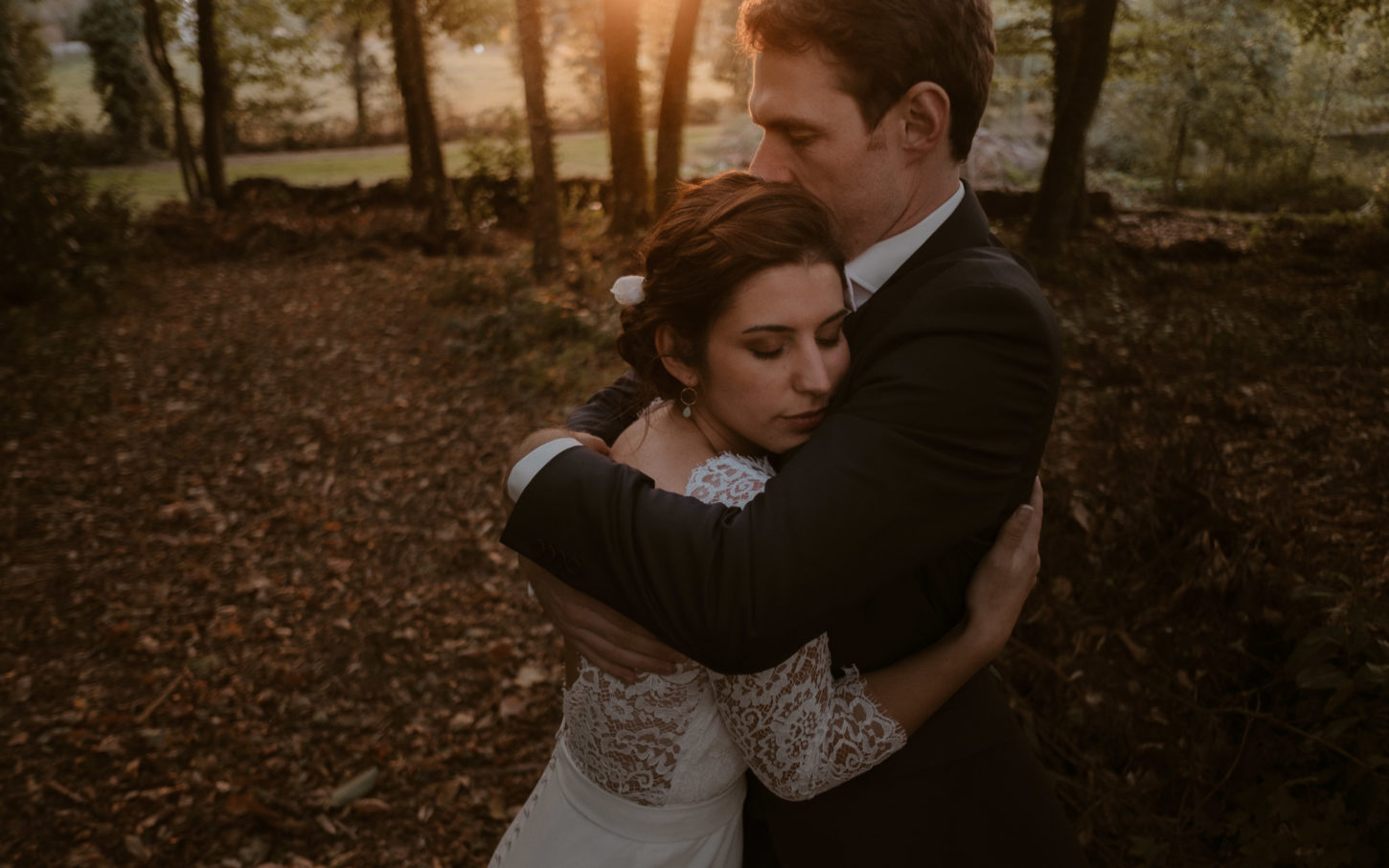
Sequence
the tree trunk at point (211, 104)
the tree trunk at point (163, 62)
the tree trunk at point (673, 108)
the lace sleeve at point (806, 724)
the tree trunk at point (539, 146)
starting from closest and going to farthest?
the lace sleeve at point (806, 724) < the tree trunk at point (539, 146) < the tree trunk at point (673, 108) < the tree trunk at point (163, 62) < the tree trunk at point (211, 104)

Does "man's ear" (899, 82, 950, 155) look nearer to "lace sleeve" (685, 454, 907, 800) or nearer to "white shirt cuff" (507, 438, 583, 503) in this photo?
"lace sleeve" (685, 454, 907, 800)

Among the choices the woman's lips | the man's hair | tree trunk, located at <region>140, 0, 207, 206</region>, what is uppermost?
tree trunk, located at <region>140, 0, 207, 206</region>

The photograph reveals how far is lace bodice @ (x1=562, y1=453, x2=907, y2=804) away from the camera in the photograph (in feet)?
5.10

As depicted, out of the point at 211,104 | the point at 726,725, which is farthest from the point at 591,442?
the point at 211,104

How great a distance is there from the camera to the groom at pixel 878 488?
4.50 feet

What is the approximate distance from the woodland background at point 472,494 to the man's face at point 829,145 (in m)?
2.45

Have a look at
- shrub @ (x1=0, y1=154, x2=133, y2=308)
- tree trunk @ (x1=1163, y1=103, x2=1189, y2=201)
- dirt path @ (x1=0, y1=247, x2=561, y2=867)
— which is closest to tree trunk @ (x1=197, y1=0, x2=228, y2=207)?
shrub @ (x1=0, y1=154, x2=133, y2=308)

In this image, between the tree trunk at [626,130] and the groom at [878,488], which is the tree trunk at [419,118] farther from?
the groom at [878,488]

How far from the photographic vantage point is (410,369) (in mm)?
9117

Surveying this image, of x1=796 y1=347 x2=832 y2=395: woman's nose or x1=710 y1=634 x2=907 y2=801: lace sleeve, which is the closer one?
x1=710 y1=634 x2=907 y2=801: lace sleeve

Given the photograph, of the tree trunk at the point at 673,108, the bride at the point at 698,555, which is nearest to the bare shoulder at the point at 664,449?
the bride at the point at 698,555

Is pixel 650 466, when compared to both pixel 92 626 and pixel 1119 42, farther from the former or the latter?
pixel 1119 42

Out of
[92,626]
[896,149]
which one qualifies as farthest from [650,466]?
[92,626]

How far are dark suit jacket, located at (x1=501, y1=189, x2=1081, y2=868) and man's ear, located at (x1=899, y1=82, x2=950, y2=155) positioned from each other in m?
0.20
